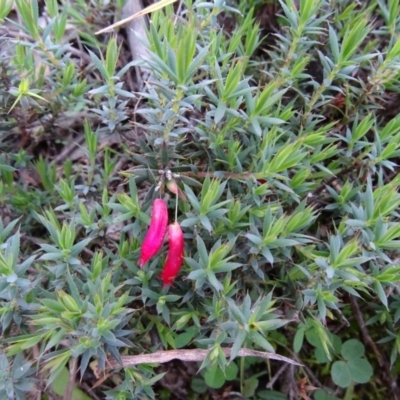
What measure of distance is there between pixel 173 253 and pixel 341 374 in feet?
3.31

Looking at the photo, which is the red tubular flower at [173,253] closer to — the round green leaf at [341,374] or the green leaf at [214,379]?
the green leaf at [214,379]

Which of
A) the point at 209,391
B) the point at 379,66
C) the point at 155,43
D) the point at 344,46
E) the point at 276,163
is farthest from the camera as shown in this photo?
the point at 209,391

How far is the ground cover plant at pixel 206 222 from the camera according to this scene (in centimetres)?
147

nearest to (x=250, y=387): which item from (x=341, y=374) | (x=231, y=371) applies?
(x=231, y=371)

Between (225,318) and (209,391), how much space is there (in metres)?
0.66

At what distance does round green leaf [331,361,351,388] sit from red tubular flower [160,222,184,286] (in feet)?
2.95

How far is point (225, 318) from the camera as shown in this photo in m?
1.55

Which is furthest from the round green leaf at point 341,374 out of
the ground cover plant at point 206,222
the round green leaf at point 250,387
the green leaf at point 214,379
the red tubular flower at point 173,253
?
the red tubular flower at point 173,253

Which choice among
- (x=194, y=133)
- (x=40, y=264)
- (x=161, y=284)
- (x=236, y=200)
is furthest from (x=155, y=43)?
(x=40, y=264)

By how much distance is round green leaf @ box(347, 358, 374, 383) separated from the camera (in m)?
2.03

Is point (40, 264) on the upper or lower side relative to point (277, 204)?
lower

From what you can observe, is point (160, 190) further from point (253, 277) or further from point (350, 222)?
point (350, 222)

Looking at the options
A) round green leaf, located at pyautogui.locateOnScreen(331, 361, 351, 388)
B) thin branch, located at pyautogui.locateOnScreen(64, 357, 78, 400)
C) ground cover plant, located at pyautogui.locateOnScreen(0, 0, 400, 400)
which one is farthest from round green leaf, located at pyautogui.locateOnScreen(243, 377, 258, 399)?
thin branch, located at pyautogui.locateOnScreen(64, 357, 78, 400)

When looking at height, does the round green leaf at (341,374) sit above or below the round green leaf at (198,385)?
below
